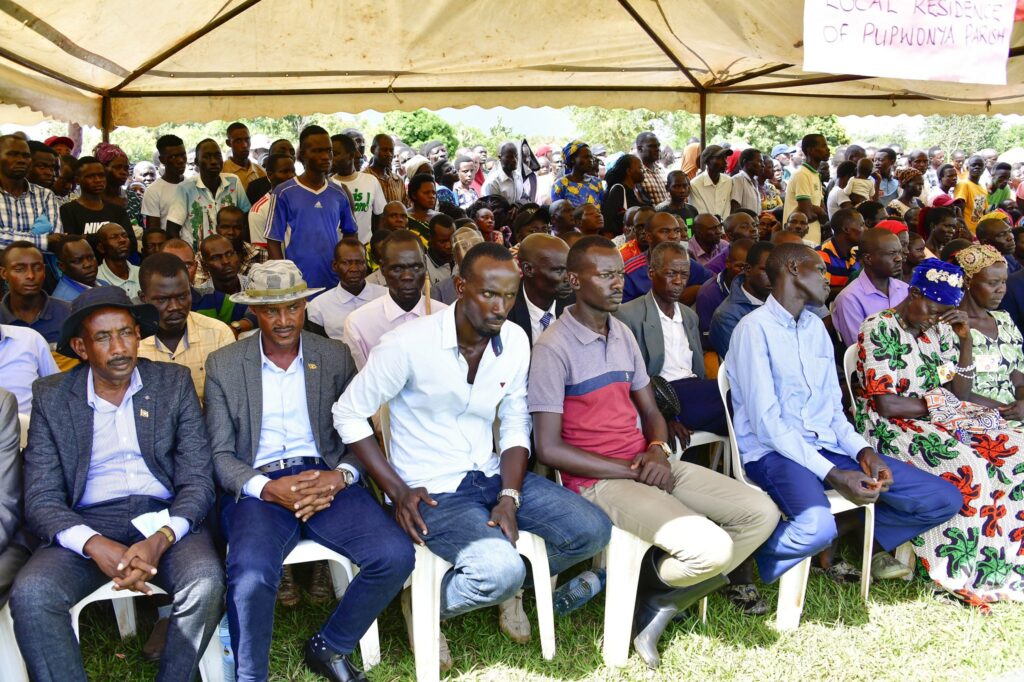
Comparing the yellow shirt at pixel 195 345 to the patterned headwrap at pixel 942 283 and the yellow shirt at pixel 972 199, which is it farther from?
the yellow shirt at pixel 972 199

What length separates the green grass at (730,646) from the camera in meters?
3.17

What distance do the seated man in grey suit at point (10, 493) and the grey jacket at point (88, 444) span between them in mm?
70

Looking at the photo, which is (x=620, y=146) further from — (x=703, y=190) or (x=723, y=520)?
(x=723, y=520)

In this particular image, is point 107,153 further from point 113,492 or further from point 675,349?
point 675,349

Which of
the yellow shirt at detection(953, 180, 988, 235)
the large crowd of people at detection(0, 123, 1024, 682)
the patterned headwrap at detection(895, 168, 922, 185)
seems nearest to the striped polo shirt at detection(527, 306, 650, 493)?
the large crowd of people at detection(0, 123, 1024, 682)

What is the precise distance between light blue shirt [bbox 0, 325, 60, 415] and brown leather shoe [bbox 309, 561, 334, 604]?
1355 mm

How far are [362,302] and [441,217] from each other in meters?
1.25

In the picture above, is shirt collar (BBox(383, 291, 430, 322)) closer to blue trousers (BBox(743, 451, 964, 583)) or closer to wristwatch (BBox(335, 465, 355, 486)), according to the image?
wristwatch (BBox(335, 465, 355, 486))

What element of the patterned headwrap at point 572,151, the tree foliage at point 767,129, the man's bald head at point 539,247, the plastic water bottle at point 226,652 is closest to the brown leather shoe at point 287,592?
the plastic water bottle at point 226,652

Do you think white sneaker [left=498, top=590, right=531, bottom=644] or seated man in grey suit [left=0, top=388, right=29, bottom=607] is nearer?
seated man in grey suit [left=0, top=388, right=29, bottom=607]

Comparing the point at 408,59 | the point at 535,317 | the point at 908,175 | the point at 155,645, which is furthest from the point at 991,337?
the point at 908,175

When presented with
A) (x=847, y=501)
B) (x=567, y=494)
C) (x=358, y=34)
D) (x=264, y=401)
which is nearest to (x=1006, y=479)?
(x=847, y=501)

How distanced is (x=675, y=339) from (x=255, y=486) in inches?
90.1

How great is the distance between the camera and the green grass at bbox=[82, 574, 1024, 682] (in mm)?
3168
